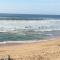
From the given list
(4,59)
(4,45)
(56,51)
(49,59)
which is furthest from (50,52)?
(4,45)

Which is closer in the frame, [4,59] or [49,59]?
[4,59]

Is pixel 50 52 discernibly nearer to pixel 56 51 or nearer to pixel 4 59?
pixel 56 51

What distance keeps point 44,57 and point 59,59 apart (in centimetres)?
69

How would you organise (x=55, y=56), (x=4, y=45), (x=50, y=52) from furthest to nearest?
(x=4, y=45), (x=50, y=52), (x=55, y=56)

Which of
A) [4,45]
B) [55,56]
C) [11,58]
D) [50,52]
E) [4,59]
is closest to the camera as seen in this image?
[4,59]

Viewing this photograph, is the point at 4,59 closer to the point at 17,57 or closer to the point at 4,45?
the point at 17,57

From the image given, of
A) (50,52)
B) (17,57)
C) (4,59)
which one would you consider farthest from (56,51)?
(4,59)

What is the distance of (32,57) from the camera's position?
1023 cm

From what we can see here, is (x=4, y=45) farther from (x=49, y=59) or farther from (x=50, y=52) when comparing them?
(x=49, y=59)

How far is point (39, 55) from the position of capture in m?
10.6

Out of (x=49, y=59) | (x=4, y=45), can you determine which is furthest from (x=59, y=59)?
(x=4, y=45)

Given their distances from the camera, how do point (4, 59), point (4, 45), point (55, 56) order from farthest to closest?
1. point (4, 45)
2. point (55, 56)
3. point (4, 59)

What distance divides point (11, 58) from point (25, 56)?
0.77m

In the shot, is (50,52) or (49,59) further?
(50,52)
